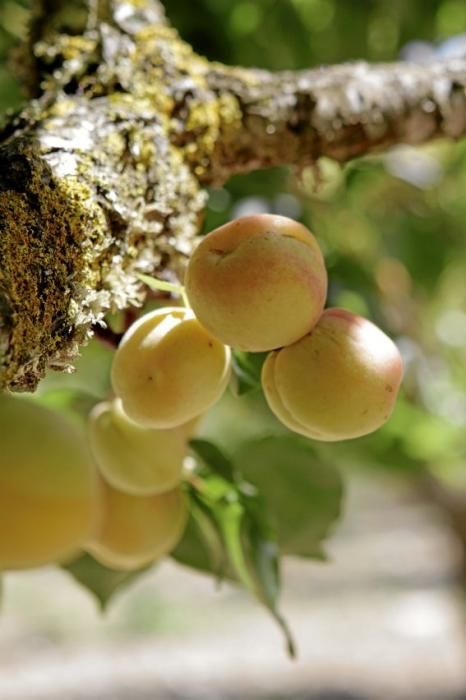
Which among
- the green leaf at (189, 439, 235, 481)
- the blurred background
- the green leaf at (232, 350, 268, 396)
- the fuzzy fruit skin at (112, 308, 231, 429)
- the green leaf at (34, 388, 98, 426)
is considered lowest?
the blurred background

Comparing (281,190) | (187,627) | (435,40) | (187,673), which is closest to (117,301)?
(281,190)

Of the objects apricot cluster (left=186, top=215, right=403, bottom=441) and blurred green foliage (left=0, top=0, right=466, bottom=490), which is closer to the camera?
apricot cluster (left=186, top=215, right=403, bottom=441)

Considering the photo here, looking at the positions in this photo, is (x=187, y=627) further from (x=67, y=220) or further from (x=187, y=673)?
(x=67, y=220)

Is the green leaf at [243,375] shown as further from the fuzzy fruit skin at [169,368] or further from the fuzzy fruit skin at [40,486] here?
the fuzzy fruit skin at [40,486]

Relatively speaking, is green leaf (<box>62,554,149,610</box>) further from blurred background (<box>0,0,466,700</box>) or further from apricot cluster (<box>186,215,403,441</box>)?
apricot cluster (<box>186,215,403,441</box>)

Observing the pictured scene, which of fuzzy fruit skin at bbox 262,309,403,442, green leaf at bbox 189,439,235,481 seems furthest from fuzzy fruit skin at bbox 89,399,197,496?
fuzzy fruit skin at bbox 262,309,403,442

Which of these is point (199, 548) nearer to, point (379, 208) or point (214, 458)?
point (214, 458)

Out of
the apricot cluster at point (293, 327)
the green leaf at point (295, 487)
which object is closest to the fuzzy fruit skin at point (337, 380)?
the apricot cluster at point (293, 327)
